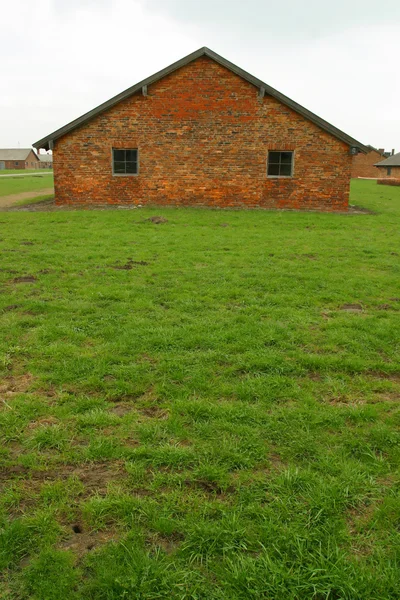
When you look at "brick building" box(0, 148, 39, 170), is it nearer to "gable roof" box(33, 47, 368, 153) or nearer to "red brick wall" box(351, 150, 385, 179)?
"red brick wall" box(351, 150, 385, 179)

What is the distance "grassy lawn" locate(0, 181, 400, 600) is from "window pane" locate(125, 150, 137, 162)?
1087cm

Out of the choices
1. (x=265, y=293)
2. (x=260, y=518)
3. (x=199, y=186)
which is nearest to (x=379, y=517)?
(x=260, y=518)

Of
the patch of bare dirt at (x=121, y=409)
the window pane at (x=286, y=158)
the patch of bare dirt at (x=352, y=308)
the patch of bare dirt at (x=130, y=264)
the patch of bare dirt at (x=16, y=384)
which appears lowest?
the patch of bare dirt at (x=121, y=409)

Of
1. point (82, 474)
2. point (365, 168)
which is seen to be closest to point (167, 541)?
point (82, 474)

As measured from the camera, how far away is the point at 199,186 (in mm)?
17266

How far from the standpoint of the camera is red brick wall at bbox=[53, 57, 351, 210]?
16.5 metres

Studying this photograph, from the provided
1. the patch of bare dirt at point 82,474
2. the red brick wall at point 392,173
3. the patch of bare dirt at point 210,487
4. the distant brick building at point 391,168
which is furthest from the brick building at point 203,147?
the red brick wall at point 392,173

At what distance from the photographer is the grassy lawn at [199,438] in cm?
237

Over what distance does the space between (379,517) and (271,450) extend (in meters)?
0.84

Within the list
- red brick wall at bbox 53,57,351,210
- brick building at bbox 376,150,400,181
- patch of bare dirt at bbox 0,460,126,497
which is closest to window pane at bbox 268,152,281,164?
red brick wall at bbox 53,57,351,210

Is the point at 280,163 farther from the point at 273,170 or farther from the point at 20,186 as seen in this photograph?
the point at 20,186

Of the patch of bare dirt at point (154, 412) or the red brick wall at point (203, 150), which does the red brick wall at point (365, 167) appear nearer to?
the red brick wall at point (203, 150)

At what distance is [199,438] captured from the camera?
11.2 feet

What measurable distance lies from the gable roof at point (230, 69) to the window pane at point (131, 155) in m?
1.68
